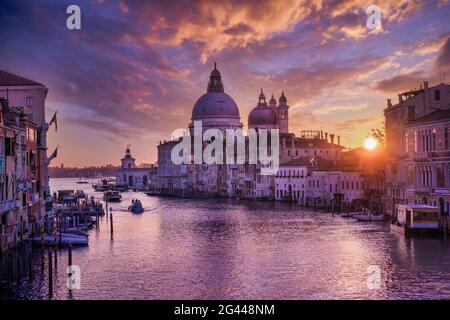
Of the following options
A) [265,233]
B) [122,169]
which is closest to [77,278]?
[265,233]

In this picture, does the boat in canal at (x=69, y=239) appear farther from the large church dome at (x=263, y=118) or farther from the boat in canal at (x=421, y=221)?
the large church dome at (x=263, y=118)

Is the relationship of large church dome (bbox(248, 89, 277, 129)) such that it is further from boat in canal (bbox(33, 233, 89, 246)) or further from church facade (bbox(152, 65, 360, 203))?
boat in canal (bbox(33, 233, 89, 246))

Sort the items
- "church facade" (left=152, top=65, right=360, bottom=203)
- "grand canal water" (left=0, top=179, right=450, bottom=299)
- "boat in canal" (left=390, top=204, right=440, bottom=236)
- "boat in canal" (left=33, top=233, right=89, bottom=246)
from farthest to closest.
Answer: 1. "church facade" (left=152, top=65, right=360, bottom=203)
2. "boat in canal" (left=390, top=204, right=440, bottom=236)
3. "boat in canal" (left=33, top=233, right=89, bottom=246)
4. "grand canal water" (left=0, top=179, right=450, bottom=299)

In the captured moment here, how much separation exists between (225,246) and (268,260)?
3488 mm

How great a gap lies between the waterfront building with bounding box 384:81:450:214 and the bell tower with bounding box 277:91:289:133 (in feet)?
112

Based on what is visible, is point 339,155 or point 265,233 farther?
point 339,155

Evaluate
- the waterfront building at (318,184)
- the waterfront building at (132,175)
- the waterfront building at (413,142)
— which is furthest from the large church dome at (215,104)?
the waterfront building at (413,142)

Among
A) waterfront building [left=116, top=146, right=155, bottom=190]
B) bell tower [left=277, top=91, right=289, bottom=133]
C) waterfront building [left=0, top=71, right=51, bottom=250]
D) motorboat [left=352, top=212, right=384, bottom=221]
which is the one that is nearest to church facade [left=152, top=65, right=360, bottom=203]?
bell tower [left=277, top=91, right=289, bottom=133]

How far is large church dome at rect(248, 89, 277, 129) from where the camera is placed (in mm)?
64062

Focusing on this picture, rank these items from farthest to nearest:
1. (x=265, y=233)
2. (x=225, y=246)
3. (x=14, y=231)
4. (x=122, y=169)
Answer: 1. (x=122, y=169)
2. (x=265, y=233)
3. (x=225, y=246)
4. (x=14, y=231)

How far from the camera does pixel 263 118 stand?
211ft

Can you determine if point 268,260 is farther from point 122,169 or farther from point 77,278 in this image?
point 122,169

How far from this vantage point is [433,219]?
2156cm

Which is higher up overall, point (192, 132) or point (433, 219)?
point (192, 132)
